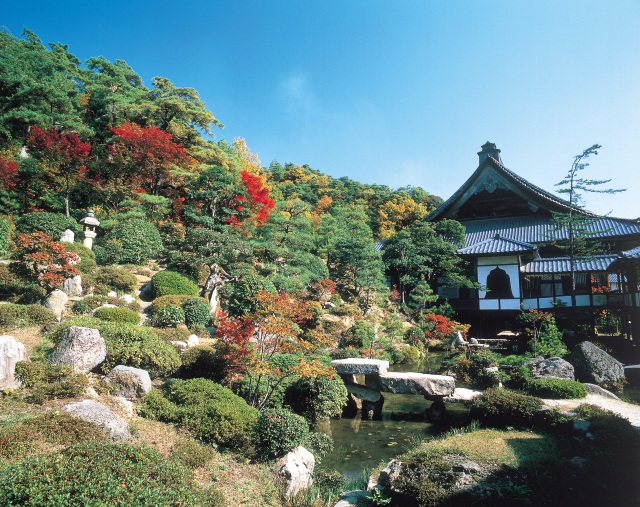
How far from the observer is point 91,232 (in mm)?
16938

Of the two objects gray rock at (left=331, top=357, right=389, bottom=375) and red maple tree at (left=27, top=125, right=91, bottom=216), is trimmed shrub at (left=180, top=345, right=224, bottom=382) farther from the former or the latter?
red maple tree at (left=27, top=125, right=91, bottom=216)

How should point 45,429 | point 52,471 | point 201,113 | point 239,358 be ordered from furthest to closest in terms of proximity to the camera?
point 201,113, point 239,358, point 45,429, point 52,471

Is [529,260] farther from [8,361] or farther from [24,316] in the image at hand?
[24,316]

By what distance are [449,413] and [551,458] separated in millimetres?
4155

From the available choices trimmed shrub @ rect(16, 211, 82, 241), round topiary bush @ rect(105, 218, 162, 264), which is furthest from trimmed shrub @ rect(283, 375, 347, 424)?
trimmed shrub @ rect(16, 211, 82, 241)

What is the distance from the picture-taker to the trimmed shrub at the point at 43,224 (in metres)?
15.7

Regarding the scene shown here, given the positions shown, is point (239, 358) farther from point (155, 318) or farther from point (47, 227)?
point (47, 227)

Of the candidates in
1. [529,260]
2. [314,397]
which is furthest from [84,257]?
[529,260]

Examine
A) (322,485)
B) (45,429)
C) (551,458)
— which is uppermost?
(45,429)

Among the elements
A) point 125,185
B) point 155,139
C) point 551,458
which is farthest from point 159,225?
point 551,458

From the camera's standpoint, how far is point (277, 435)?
22.9ft

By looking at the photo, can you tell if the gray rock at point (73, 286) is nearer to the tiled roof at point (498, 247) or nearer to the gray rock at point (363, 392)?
the gray rock at point (363, 392)

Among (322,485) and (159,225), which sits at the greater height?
(159,225)

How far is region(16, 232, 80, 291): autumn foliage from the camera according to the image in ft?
36.7
